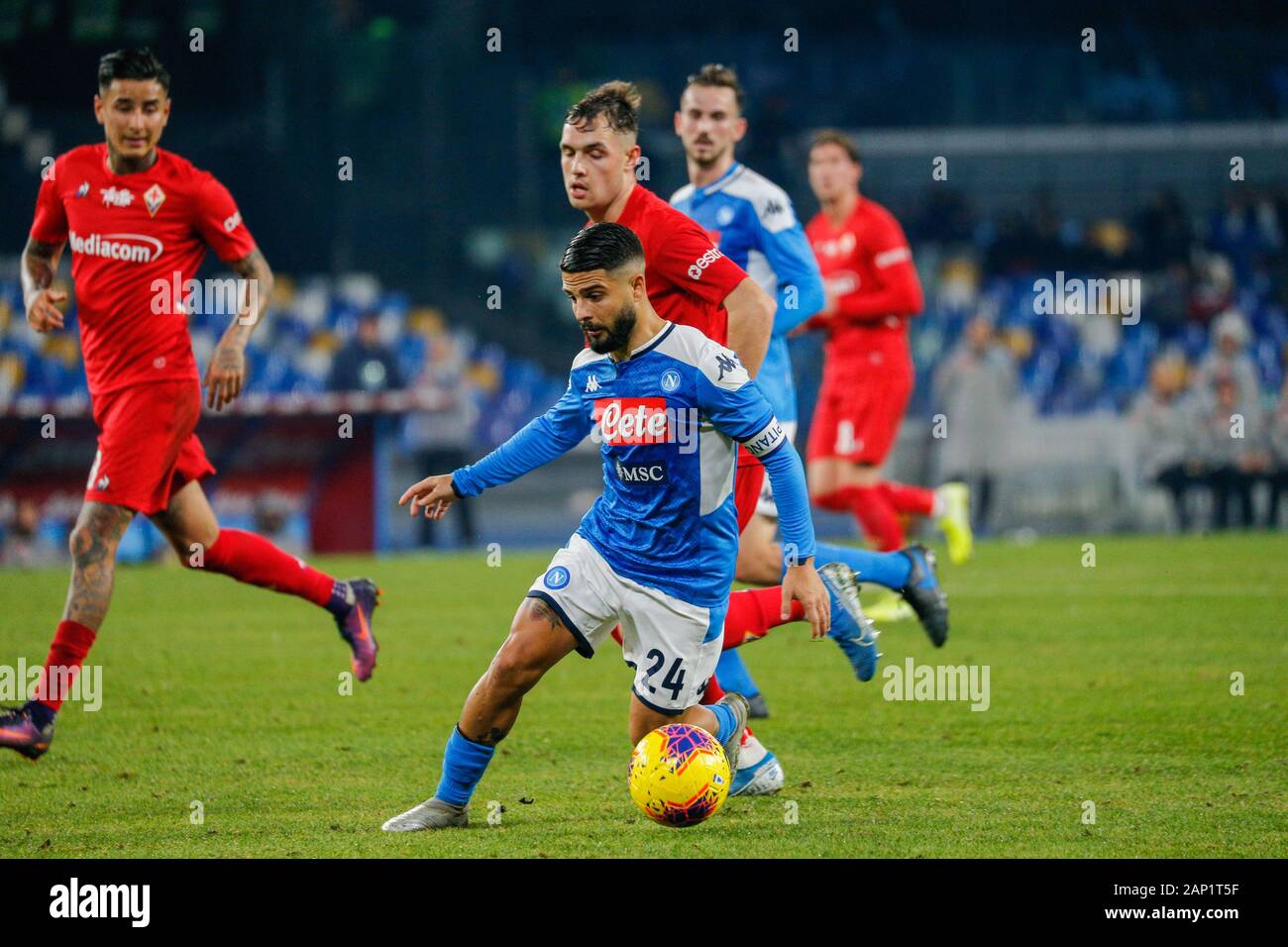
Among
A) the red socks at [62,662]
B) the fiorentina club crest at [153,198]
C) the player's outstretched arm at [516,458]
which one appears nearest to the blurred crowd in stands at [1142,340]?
the fiorentina club crest at [153,198]

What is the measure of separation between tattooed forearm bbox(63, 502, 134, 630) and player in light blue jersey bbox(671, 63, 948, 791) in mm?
2489

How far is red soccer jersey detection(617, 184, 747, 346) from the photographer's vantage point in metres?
5.71

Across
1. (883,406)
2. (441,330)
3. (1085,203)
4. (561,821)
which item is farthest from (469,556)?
(1085,203)

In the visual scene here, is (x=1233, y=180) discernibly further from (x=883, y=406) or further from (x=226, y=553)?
(x=226, y=553)

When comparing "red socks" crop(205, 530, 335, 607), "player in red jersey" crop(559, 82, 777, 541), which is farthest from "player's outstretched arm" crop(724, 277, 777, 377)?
"red socks" crop(205, 530, 335, 607)

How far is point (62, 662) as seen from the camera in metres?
6.38

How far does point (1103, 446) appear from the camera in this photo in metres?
19.4

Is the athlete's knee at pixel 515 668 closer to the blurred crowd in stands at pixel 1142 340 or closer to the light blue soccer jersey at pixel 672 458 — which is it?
the light blue soccer jersey at pixel 672 458

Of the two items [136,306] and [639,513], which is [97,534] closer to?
[136,306]

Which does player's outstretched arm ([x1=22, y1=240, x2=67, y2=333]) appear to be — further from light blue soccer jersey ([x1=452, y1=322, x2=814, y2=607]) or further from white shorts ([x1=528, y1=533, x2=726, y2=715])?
white shorts ([x1=528, y1=533, x2=726, y2=715])

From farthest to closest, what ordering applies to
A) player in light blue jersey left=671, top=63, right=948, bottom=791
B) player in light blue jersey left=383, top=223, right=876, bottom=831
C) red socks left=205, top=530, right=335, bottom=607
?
red socks left=205, top=530, right=335, bottom=607
player in light blue jersey left=671, top=63, right=948, bottom=791
player in light blue jersey left=383, top=223, right=876, bottom=831

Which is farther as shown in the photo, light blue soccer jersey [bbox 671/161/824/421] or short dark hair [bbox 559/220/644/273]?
light blue soccer jersey [bbox 671/161/824/421]

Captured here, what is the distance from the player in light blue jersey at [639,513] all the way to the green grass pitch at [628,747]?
419 millimetres
